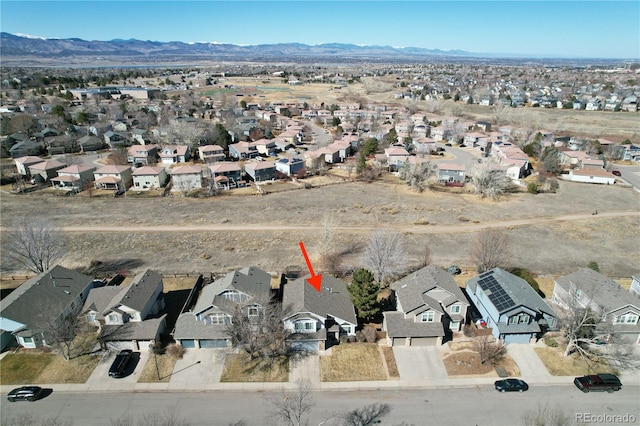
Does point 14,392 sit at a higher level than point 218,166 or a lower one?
lower

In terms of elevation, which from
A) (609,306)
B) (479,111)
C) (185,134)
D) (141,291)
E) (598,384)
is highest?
(479,111)

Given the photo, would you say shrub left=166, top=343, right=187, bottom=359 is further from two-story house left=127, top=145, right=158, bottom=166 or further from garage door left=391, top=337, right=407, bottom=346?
two-story house left=127, top=145, right=158, bottom=166

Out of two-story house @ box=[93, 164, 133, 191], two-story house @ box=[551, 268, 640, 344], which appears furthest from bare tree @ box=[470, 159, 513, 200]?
two-story house @ box=[93, 164, 133, 191]

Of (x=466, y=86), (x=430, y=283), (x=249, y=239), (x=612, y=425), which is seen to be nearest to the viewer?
(x=612, y=425)

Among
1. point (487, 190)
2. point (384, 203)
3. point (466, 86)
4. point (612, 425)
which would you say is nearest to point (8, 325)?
point (612, 425)

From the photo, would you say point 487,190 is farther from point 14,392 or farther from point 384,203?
point 14,392

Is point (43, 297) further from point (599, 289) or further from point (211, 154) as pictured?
point (211, 154)

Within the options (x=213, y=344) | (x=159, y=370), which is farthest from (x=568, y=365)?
(x=159, y=370)
